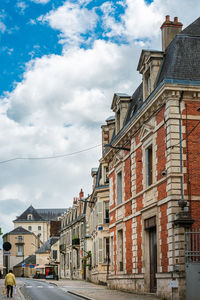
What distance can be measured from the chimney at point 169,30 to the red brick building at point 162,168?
5 cm

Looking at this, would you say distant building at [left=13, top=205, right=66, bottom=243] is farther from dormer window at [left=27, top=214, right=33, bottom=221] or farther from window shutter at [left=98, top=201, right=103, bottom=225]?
window shutter at [left=98, top=201, right=103, bottom=225]

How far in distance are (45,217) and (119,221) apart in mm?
109823

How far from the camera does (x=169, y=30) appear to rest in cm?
2423

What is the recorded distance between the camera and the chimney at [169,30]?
23.9 m

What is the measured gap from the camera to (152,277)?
22.1 m

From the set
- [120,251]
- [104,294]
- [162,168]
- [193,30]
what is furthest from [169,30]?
[104,294]

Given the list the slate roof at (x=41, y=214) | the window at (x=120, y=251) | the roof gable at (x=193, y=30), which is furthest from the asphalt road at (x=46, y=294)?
the slate roof at (x=41, y=214)

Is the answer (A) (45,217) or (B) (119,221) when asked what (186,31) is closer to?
(B) (119,221)

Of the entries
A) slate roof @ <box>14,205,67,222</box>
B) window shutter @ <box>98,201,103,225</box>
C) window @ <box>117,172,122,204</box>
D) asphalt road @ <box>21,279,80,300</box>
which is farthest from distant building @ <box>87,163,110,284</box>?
slate roof @ <box>14,205,67,222</box>

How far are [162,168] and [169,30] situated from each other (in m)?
7.49

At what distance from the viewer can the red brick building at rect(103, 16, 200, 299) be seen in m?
18.9

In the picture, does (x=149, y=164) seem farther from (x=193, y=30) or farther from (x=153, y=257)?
(x=193, y=30)

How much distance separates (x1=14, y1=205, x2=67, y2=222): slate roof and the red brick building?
100557 millimetres

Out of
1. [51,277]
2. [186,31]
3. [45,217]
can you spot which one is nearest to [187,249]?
[186,31]
